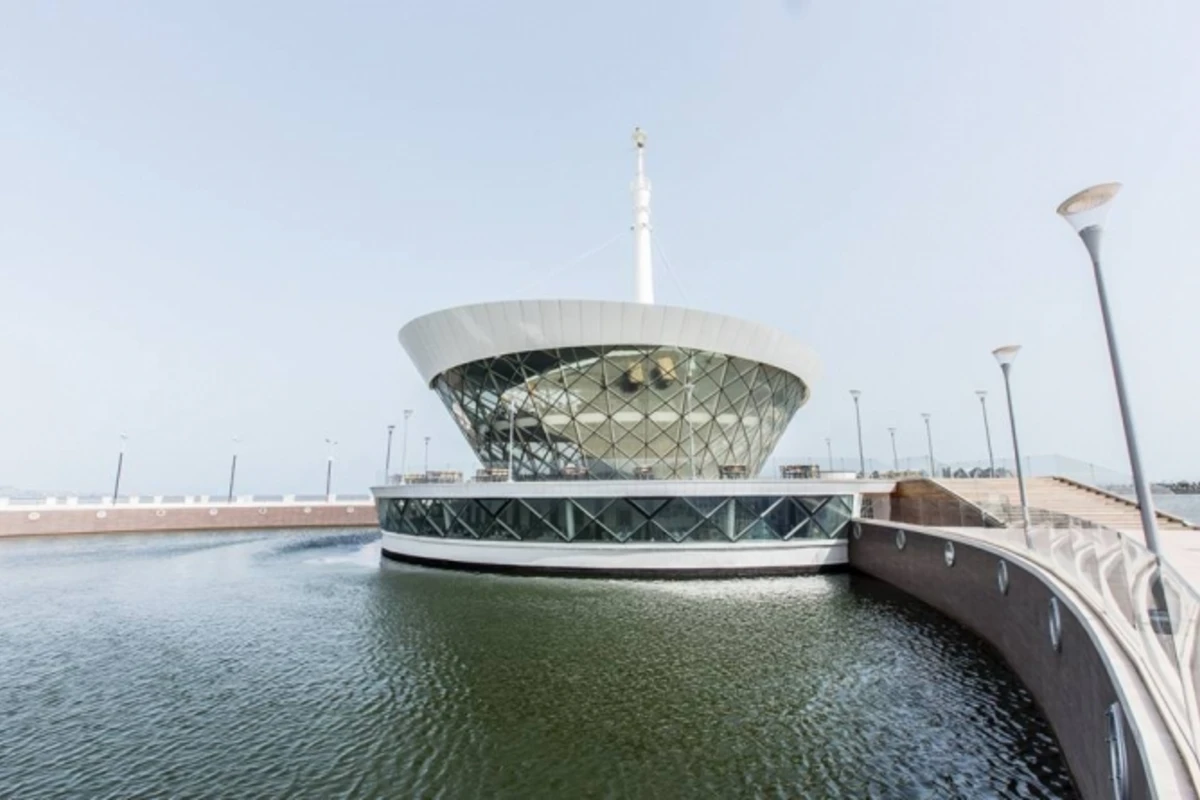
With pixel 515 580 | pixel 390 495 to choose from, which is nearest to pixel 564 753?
pixel 515 580

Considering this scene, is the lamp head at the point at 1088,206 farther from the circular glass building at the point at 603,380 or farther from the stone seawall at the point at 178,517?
the stone seawall at the point at 178,517

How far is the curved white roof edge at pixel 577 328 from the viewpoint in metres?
25.4

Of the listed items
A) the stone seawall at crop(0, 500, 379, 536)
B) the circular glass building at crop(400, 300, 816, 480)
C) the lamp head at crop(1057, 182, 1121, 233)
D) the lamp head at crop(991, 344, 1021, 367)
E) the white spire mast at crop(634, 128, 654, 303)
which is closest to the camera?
the lamp head at crop(1057, 182, 1121, 233)

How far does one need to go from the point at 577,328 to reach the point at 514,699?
18.1m

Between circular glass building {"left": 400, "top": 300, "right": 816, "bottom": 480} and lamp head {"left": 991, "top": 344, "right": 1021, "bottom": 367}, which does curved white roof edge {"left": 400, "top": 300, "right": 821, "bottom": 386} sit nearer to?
circular glass building {"left": 400, "top": 300, "right": 816, "bottom": 480}

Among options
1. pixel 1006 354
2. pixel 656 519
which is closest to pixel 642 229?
pixel 656 519

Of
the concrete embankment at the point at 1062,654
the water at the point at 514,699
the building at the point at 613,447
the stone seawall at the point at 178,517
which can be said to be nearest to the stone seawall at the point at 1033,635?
the concrete embankment at the point at 1062,654

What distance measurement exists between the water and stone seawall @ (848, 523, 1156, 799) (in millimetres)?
478

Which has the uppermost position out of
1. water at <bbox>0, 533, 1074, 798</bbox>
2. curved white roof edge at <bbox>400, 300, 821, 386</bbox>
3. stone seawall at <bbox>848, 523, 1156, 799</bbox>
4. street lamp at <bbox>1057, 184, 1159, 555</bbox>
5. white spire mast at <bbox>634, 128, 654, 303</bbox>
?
white spire mast at <bbox>634, 128, 654, 303</bbox>

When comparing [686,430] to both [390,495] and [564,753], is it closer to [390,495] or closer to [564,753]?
[390,495]

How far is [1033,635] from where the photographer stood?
32.2 feet

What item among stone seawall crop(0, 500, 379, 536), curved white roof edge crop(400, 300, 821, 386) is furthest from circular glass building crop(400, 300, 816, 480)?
stone seawall crop(0, 500, 379, 536)

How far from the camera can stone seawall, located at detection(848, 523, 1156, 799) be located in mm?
5848

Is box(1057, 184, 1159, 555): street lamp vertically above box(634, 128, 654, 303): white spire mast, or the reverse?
box(634, 128, 654, 303): white spire mast
